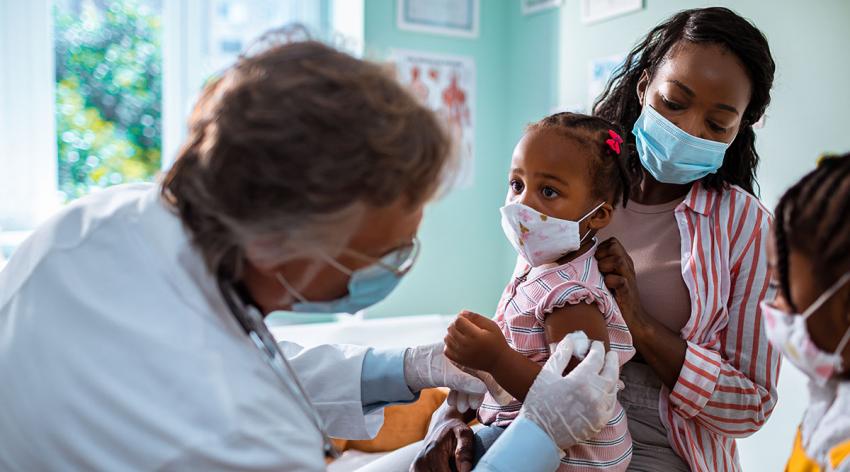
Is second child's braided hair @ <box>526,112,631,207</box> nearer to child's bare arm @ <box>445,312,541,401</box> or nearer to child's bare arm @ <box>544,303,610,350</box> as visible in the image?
child's bare arm @ <box>544,303,610,350</box>

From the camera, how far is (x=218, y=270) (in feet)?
3.27

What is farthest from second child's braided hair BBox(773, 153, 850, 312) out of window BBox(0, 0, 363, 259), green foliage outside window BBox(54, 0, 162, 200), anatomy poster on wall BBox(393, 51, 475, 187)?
green foliage outside window BBox(54, 0, 162, 200)

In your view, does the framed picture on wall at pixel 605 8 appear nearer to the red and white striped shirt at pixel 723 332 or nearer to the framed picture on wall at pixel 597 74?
the framed picture on wall at pixel 597 74

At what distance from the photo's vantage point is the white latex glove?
1.40 meters

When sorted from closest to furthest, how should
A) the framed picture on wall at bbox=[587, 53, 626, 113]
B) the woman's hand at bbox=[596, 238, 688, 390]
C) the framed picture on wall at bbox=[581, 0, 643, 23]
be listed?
the woman's hand at bbox=[596, 238, 688, 390], the framed picture on wall at bbox=[581, 0, 643, 23], the framed picture on wall at bbox=[587, 53, 626, 113]

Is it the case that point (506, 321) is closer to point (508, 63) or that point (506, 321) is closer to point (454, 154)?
point (454, 154)

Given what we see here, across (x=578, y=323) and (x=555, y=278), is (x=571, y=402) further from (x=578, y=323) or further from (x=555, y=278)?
(x=555, y=278)

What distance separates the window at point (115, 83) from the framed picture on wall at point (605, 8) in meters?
1.14

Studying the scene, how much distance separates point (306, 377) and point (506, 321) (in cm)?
41

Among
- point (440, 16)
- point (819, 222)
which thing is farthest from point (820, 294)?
point (440, 16)

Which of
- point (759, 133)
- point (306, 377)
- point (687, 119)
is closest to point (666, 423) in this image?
point (687, 119)

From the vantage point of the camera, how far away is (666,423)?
56.2 inches

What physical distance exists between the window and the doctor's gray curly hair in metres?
2.90

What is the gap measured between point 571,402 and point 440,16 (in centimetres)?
310
